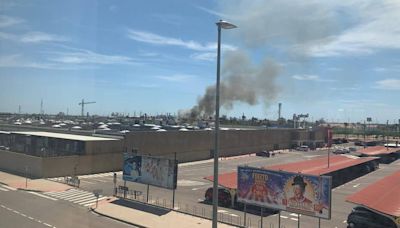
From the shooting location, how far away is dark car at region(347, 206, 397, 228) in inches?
1044

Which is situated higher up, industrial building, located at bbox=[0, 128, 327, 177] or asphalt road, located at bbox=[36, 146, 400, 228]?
industrial building, located at bbox=[0, 128, 327, 177]

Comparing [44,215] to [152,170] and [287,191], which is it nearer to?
[152,170]

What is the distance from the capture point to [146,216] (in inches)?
1186

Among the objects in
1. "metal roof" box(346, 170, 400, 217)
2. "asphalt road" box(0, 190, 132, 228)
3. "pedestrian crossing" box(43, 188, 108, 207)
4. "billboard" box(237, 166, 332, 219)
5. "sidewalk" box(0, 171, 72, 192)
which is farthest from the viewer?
"sidewalk" box(0, 171, 72, 192)

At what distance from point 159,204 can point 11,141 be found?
41.3m

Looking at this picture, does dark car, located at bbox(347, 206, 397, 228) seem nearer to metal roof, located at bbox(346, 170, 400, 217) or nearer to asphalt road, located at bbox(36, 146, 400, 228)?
metal roof, located at bbox(346, 170, 400, 217)

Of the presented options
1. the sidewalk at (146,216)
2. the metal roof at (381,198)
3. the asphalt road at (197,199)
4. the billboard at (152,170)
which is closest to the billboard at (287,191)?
the asphalt road at (197,199)

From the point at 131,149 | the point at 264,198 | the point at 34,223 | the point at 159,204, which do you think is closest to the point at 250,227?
the point at 264,198

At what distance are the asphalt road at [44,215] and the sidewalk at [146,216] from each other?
3.25ft

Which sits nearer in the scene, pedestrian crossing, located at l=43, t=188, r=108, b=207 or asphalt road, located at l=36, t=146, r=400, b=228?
asphalt road, located at l=36, t=146, r=400, b=228

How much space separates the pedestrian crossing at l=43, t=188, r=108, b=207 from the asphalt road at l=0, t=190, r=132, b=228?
1.12 meters

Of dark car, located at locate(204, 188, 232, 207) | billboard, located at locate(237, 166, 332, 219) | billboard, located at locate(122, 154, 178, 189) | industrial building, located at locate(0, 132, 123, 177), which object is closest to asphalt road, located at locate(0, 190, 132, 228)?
billboard, located at locate(122, 154, 178, 189)

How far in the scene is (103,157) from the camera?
56.8m

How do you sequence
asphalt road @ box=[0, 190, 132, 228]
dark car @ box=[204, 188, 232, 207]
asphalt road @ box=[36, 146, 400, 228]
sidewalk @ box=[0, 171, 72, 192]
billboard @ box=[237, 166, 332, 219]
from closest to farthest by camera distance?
1. billboard @ box=[237, 166, 332, 219]
2. asphalt road @ box=[0, 190, 132, 228]
3. asphalt road @ box=[36, 146, 400, 228]
4. dark car @ box=[204, 188, 232, 207]
5. sidewalk @ box=[0, 171, 72, 192]
